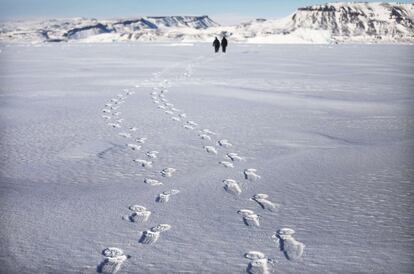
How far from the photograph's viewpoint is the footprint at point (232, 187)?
3859mm

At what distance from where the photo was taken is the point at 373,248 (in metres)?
2.71

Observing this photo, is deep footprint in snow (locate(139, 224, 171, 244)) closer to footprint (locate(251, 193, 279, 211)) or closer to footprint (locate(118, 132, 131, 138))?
footprint (locate(251, 193, 279, 211))

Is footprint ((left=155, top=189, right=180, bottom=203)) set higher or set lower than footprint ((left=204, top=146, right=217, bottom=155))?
higher

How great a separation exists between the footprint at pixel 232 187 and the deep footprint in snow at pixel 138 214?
0.89 meters

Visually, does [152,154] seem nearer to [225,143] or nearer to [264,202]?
[225,143]

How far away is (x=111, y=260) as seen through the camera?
254 centimetres

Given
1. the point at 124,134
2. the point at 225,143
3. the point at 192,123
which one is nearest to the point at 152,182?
the point at 225,143

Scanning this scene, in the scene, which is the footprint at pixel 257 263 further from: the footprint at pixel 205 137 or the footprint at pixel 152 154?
the footprint at pixel 205 137

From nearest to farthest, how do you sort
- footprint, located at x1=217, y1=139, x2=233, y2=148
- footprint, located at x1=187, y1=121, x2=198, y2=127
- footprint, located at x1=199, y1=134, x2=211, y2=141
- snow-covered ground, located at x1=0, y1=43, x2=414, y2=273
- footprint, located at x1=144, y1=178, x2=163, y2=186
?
snow-covered ground, located at x1=0, y1=43, x2=414, y2=273 < footprint, located at x1=144, y1=178, x2=163, y2=186 < footprint, located at x1=217, y1=139, x2=233, y2=148 < footprint, located at x1=199, y1=134, x2=211, y2=141 < footprint, located at x1=187, y1=121, x2=198, y2=127

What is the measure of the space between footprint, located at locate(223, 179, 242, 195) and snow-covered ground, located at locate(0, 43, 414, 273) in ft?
0.03

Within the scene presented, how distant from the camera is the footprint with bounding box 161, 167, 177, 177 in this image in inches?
172

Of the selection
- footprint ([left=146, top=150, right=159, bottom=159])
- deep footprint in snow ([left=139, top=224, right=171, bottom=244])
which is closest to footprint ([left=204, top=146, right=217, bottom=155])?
footprint ([left=146, top=150, right=159, bottom=159])

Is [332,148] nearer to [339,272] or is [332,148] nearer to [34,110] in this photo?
[339,272]

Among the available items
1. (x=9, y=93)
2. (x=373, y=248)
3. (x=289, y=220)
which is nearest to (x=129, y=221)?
(x=289, y=220)
